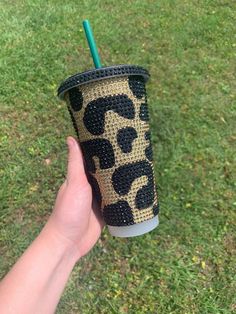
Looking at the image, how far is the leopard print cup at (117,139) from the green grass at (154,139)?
110 cm

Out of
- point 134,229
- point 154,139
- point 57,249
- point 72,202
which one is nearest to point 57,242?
point 57,249

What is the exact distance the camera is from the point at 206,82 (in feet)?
12.9

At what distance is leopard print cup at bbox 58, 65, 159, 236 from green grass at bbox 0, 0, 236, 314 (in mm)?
1103

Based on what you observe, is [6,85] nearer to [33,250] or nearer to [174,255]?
[174,255]

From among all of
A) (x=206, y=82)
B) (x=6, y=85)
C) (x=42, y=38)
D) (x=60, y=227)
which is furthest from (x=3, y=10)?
(x=60, y=227)

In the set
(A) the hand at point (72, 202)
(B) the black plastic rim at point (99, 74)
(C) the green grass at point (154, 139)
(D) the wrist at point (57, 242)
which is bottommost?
(C) the green grass at point (154, 139)

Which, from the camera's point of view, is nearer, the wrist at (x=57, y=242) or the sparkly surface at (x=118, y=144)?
the sparkly surface at (x=118, y=144)

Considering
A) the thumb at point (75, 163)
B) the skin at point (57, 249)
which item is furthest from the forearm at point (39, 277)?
the thumb at point (75, 163)

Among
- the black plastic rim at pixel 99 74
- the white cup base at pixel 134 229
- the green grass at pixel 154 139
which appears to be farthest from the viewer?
the green grass at pixel 154 139

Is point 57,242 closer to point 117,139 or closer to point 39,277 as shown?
point 39,277

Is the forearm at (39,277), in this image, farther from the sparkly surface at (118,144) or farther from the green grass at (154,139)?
the green grass at (154,139)

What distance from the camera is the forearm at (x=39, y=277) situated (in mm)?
1690

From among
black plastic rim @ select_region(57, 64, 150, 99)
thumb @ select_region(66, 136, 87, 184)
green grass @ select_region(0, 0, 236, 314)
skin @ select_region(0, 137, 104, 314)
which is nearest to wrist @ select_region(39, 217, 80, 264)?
skin @ select_region(0, 137, 104, 314)

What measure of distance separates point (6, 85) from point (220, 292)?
2.31 metres
